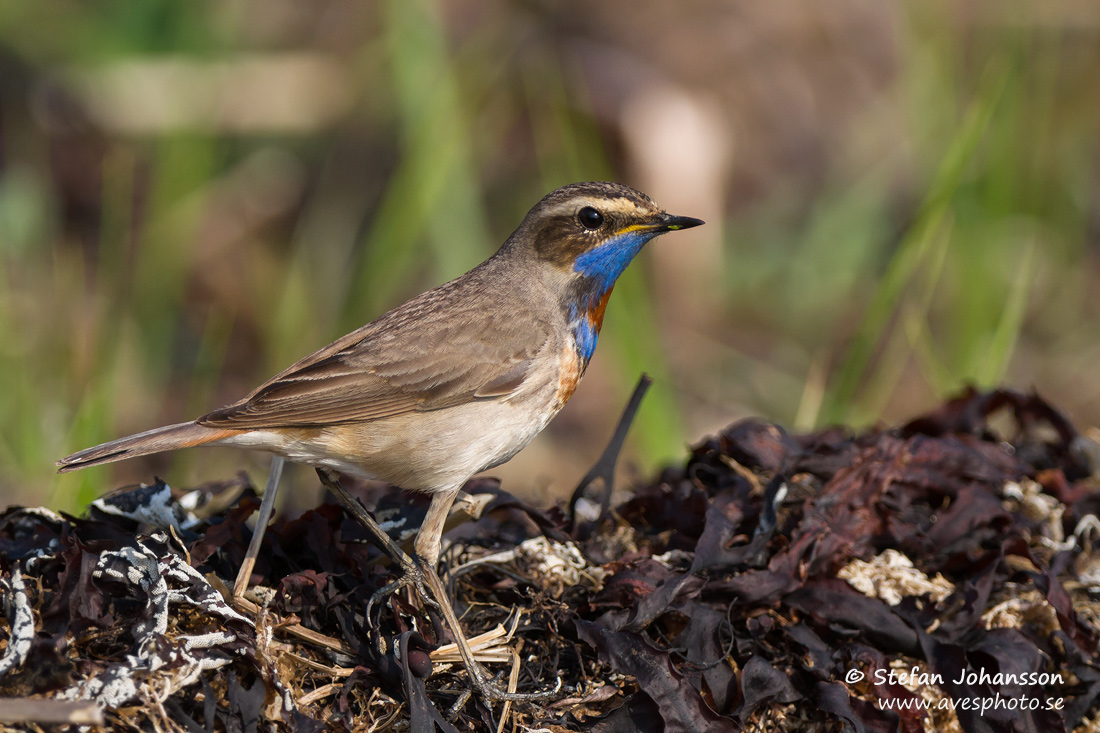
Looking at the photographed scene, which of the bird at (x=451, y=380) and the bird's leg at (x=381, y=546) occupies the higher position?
the bird at (x=451, y=380)

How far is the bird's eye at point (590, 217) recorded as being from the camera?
434 cm

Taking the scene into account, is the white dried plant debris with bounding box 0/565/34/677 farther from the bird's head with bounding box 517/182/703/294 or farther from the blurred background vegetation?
the blurred background vegetation

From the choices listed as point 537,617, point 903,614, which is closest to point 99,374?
point 537,617

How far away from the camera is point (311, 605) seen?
3.33m

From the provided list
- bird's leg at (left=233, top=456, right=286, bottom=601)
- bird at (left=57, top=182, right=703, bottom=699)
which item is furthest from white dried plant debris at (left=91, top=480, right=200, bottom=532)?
bird's leg at (left=233, top=456, right=286, bottom=601)

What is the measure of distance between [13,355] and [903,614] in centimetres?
459

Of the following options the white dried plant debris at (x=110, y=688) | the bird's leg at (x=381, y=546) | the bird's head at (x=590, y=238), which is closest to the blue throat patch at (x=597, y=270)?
the bird's head at (x=590, y=238)

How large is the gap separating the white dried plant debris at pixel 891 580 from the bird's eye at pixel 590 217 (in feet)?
5.31

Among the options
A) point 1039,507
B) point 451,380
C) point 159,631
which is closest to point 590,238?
point 451,380

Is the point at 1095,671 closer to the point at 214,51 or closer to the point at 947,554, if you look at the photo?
the point at 947,554

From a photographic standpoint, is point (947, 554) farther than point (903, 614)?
Yes

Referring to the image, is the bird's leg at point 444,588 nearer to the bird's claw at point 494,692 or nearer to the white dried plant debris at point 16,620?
the bird's claw at point 494,692

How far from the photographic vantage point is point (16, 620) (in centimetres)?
283

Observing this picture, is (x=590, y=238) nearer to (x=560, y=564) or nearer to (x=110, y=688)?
(x=560, y=564)
